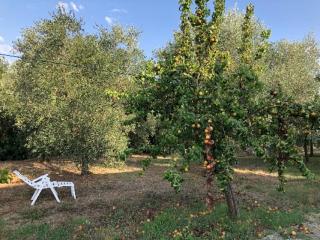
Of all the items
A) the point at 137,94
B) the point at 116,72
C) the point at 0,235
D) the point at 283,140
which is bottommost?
the point at 0,235

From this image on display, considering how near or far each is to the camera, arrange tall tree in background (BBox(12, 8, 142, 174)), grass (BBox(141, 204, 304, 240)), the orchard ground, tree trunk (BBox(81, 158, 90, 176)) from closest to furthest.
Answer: grass (BBox(141, 204, 304, 240))
the orchard ground
tall tree in background (BBox(12, 8, 142, 174))
tree trunk (BBox(81, 158, 90, 176))

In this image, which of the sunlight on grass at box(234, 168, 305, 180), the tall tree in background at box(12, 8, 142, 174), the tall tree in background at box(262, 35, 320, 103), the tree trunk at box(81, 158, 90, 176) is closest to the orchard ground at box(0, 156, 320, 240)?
the tree trunk at box(81, 158, 90, 176)

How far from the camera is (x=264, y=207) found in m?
12.3

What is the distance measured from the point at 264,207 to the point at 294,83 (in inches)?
553

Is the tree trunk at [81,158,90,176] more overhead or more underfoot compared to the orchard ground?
more overhead

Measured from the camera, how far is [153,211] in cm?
1198

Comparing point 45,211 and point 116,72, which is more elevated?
point 116,72

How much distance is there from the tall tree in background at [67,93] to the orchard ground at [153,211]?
185cm

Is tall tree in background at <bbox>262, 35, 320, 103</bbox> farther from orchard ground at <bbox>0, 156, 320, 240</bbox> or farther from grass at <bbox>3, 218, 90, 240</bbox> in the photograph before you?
grass at <bbox>3, 218, 90, 240</bbox>

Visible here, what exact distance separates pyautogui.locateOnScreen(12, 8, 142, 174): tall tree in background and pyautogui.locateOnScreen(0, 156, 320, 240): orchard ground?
1.85m

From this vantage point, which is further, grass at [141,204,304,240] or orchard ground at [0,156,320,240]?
orchard ground at [0,156,320,240]

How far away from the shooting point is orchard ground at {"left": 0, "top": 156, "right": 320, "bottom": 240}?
385 inches

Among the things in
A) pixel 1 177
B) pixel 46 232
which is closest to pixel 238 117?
pixel 46 232

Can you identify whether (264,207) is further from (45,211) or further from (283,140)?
(45,211)
